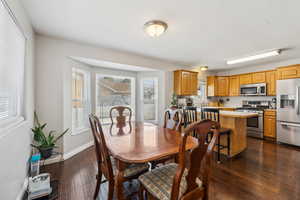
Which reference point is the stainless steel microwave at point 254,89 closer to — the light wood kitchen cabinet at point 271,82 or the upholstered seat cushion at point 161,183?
the light wood kitchen cabinet at point 271,82

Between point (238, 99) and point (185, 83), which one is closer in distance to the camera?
point (185, 83)

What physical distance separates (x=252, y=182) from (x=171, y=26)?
2700 millimetres

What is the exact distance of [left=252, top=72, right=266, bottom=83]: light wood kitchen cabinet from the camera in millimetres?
4422

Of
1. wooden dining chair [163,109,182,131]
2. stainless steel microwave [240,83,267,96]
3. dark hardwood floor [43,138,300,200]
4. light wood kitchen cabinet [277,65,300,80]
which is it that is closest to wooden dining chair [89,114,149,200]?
dark hardwood floor [43,138,300,200]

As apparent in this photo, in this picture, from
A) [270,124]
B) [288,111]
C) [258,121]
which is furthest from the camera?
[258,121]

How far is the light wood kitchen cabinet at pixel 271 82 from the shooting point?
420cm

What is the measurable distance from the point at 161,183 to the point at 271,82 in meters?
5.07

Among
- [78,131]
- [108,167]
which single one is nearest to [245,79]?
[108,167]

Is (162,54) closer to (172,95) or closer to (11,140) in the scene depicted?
(172,95)

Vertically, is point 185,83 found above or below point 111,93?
above

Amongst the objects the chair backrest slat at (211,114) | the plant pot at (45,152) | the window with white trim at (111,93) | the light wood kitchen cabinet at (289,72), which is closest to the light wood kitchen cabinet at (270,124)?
the light wood kitchen cabinet at (289,72)

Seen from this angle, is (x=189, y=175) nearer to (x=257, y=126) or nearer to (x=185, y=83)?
(x=185, y=83)

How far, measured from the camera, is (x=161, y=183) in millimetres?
1165

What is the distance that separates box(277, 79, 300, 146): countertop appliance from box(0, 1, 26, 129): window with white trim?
5556 millimetres
